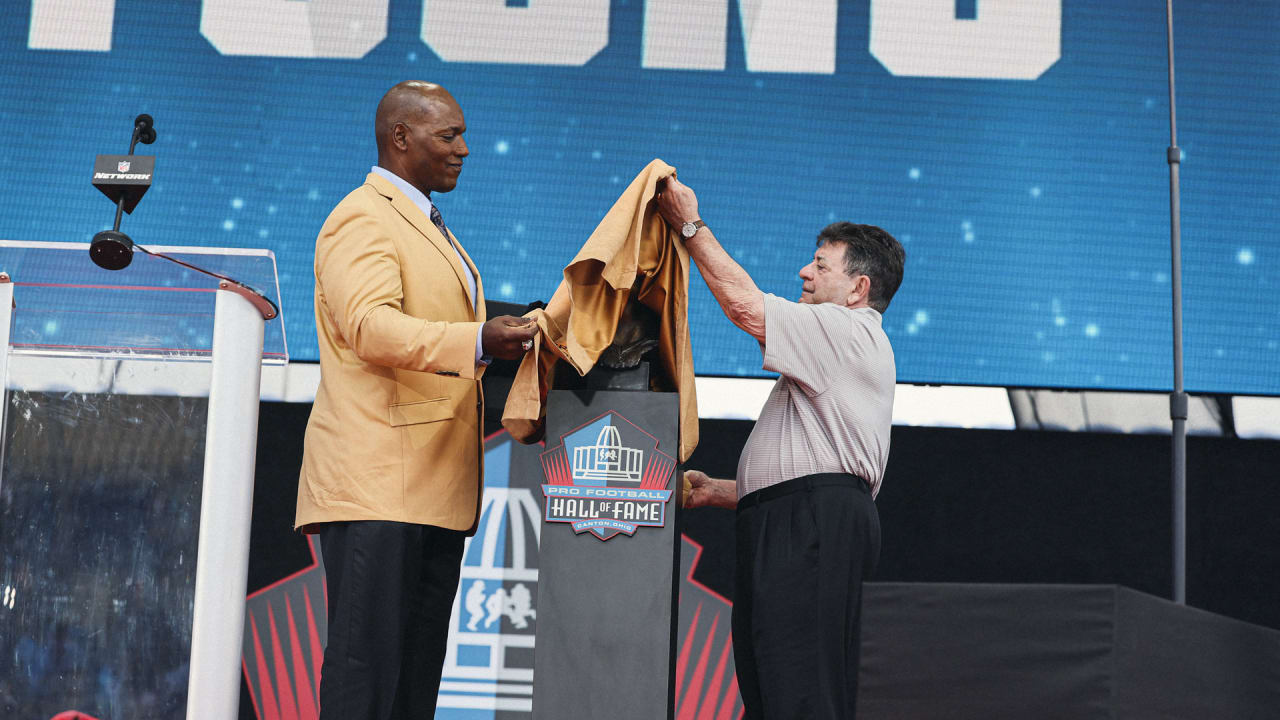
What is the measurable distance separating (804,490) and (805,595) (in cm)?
21

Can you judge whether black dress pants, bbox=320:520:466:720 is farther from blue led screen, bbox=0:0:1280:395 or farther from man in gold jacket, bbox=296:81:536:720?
blue led screen, bbox=0:0:1280:395

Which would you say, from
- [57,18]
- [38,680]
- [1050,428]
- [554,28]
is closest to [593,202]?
[554,28]

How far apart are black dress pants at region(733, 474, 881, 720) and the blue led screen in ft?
4.48

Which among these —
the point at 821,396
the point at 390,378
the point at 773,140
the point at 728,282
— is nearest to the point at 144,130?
the point at 390,378

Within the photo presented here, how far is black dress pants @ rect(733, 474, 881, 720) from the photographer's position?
2285 millimetres

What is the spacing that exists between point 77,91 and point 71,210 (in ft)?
1.40

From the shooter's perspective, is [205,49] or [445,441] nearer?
[445,441]

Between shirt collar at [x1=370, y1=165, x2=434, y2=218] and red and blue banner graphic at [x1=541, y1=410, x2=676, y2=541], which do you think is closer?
red and blue banner graphic at [x1=541, y1=410, x2=676, y2=541]

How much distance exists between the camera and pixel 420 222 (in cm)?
234

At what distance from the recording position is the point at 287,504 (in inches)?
142

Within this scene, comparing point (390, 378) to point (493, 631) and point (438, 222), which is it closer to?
point (438, 222)

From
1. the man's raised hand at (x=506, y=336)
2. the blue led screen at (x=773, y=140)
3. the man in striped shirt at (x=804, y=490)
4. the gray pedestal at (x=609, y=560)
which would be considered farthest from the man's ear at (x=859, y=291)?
the blue led screen at (x=773, y=140)

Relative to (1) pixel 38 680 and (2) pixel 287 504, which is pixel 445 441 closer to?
(1) pixel 38 680

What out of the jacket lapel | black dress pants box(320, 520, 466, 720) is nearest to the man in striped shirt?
the jacket lapel
